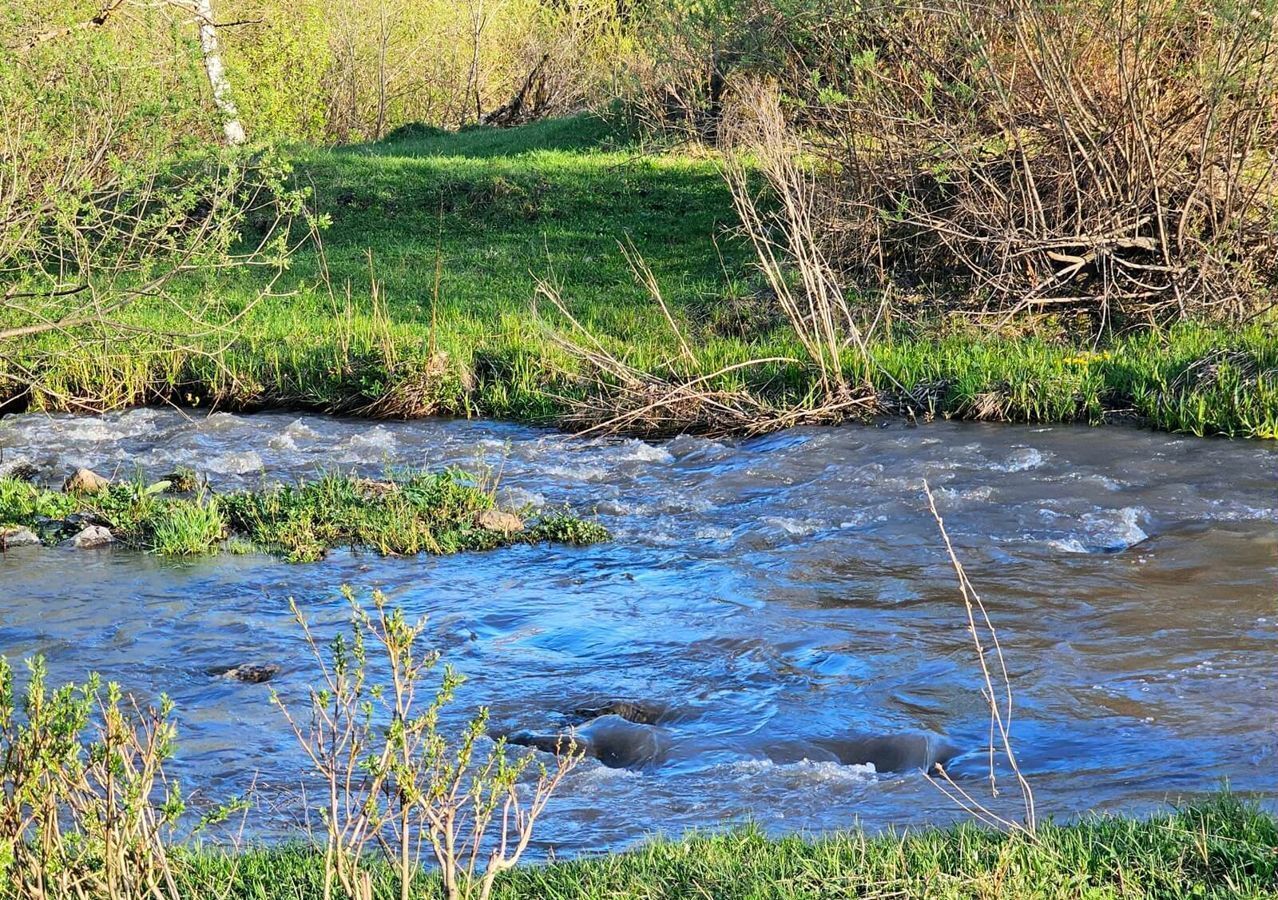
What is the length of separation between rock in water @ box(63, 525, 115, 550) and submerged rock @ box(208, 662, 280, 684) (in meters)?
2.56

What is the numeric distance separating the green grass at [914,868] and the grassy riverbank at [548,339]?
658 centimetres

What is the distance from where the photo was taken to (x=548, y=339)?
485 inches

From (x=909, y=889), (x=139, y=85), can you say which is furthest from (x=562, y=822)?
(x=139, y=85)

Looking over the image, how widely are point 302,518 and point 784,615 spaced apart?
3.25 metres

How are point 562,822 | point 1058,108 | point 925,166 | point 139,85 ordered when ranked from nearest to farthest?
point 562,822 → point 139,85 → point 1058,108 → point 925,166

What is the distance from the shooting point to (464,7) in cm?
2981

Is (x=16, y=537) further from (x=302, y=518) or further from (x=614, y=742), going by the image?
(x=614, y=742)

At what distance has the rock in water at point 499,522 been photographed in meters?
8.72

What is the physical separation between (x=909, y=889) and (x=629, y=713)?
238cm

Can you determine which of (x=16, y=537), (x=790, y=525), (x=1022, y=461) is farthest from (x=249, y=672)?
(x=1022, y=461)

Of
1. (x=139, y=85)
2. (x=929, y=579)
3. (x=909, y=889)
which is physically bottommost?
(x=929, y=579)

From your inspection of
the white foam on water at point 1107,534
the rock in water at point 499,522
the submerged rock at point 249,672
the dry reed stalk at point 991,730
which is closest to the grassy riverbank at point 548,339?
the white foam on water at point 1107,534

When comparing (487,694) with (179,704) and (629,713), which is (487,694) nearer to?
(629,713)

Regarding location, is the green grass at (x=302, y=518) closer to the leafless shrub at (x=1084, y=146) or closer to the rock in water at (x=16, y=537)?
the rock in water at (x=16, y=537)
